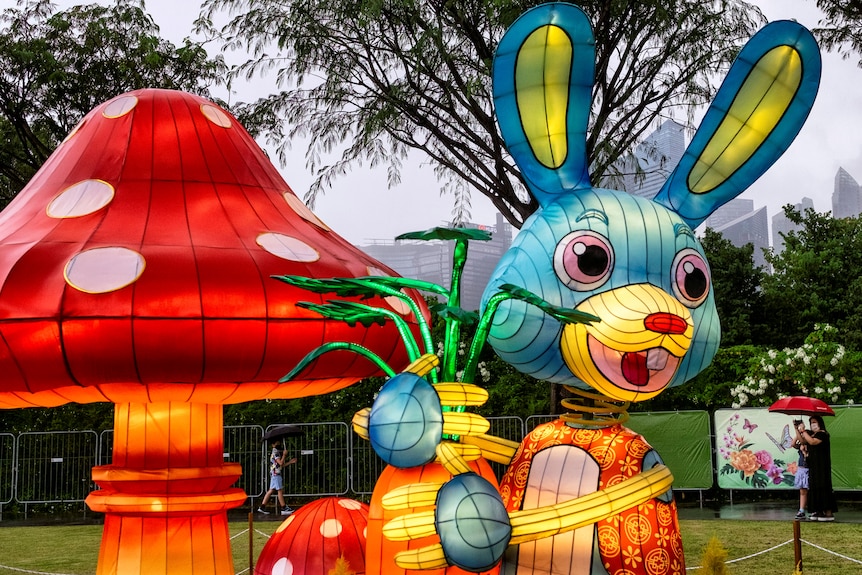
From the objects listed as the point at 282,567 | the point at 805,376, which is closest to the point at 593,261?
the point at 282,567

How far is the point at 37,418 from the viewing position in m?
16.8

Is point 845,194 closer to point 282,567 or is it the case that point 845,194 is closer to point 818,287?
point 818,287

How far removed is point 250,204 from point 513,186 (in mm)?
9086

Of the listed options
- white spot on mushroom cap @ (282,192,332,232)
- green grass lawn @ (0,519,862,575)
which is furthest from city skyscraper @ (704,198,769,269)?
white spot on mushroom cap @ (282,192,332,232)

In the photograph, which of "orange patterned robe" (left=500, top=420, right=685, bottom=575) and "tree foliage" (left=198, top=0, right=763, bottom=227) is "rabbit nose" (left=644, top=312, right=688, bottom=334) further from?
"tree foliage" (left=198, top=0, right=763, bottom=227)

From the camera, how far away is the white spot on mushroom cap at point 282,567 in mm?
4684

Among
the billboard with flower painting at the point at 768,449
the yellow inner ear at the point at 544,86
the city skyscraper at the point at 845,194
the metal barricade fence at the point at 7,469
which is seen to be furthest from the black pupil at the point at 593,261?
the city skyscraper at the point at 845,194

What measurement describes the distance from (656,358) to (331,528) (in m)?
2.03

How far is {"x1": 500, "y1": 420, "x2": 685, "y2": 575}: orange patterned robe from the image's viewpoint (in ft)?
11.3

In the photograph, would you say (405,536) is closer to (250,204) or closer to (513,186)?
(250,204)

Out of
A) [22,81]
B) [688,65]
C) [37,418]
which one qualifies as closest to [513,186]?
[688,65]

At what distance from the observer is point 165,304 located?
3.99m

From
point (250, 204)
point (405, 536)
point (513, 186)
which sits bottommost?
point (405, 536)

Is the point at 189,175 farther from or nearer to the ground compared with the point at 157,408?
farther from the ground
